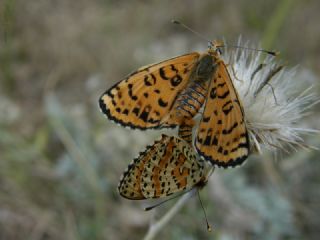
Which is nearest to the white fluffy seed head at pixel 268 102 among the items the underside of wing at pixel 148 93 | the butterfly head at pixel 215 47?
the butterfly head at pixel 215 47

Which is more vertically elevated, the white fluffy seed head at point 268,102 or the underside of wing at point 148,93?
the underside of wing at point 148,93

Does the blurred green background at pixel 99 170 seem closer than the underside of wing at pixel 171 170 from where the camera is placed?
No

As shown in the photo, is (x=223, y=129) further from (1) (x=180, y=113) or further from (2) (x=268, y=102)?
(2) (x=268, y=102)

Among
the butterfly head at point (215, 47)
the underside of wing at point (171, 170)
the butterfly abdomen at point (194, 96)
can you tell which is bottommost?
the underside of wing at point (171, 170)

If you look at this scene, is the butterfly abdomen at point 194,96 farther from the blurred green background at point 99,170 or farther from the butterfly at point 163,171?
the blurred green background at point 99,170

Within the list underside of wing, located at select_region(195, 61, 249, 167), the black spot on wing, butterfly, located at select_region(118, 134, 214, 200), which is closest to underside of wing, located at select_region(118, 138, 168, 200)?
butterfly, located at select_region(118, 134, 214, 200)

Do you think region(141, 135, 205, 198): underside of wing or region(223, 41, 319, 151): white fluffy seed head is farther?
region(223, 41, 319, 151): white fluffy seed head

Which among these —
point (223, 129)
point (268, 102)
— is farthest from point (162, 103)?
point (268, 102)

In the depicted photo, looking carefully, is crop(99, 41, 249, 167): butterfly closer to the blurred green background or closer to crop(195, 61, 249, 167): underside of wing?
crop(195, 61, 249, 167): underside of wing
